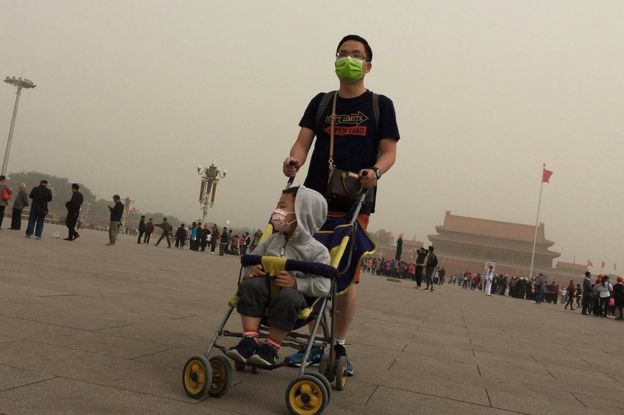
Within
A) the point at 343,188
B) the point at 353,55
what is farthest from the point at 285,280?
the point at 353,55

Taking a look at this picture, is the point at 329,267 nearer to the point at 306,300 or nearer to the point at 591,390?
the point at 306,300

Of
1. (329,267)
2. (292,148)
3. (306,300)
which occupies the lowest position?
(306,300)

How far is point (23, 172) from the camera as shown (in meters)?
145

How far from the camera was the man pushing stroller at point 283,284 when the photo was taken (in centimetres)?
242

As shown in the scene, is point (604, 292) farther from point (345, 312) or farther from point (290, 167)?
point (290, 167)

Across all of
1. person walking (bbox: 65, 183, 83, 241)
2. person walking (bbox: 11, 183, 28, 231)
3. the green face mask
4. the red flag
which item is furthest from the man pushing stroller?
the red flag

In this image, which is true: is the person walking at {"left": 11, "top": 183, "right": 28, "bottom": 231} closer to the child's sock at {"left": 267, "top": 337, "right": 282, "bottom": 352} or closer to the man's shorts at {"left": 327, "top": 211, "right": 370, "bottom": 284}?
the man's shorts at {"left": 327, "top": 211, "right": 370, "bottom": 284}

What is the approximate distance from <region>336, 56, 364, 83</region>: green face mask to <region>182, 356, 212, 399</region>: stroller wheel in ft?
6.07

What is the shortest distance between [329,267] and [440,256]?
70.6m

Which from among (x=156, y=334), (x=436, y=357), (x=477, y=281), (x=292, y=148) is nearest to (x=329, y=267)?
(x=292, y=148)

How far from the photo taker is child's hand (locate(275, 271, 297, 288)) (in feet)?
8.17

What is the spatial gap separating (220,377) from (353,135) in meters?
1.65

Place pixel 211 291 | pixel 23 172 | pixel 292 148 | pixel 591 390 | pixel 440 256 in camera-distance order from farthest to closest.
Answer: pixel 23 172, pixel 440 256, pixel 211 291, pixel 591 390, pixel 292 148

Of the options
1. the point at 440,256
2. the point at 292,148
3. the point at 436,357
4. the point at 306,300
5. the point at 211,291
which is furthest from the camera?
the point at 440,256
